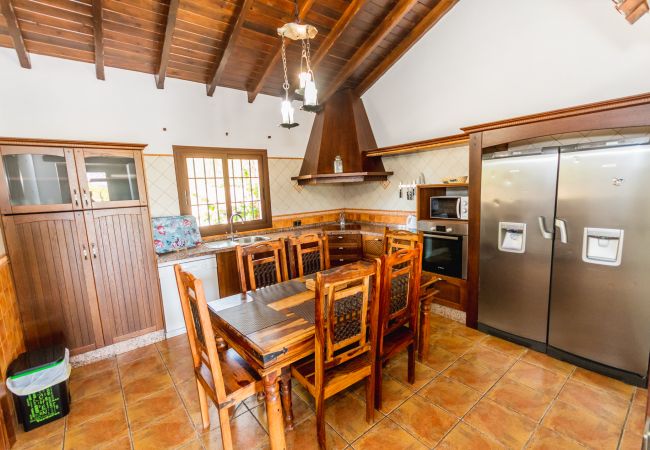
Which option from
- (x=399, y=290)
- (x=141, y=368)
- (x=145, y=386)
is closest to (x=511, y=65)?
(x=399, y=290)

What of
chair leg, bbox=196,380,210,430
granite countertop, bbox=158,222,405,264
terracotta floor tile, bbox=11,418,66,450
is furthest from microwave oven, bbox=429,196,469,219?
terracotta floor tile, bbox=11,418,66,450

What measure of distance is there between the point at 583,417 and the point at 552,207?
4.85ft

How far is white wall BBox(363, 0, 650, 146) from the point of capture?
88.0 inches

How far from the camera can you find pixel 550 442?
1.65 meters

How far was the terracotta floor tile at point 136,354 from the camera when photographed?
2633 mm

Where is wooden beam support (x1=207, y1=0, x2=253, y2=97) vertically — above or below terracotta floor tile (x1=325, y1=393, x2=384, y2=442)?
above

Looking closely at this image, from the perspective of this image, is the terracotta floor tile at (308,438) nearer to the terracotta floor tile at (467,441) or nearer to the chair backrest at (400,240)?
the terracotta floor tile at (467,441)

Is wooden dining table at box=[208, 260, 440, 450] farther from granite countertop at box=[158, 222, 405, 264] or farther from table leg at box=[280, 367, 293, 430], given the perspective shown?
granite countertop at box=[158, 222, 405, 264]

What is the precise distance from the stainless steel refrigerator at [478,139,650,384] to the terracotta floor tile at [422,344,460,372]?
25.3 inches

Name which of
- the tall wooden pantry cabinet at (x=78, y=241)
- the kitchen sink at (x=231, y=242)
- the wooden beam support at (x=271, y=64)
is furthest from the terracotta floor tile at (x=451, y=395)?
the wooden beam support at (x=271, y=64)

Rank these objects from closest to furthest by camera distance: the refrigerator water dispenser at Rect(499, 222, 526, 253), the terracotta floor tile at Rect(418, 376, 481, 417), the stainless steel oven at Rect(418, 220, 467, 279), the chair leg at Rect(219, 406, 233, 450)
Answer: the chair leg at Rect(219, 406, 233, 450) → the terracotta floor tile at Rect(418, 376, 481, 417) → the refrigerator water dispenser at Rect(499, 222, 526, 253) → the stainless steel oven at Rect(418, 220, 467, 279)

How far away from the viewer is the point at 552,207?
2.31m

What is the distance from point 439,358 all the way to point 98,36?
4027mm

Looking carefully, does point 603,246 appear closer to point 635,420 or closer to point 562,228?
point 562,228
